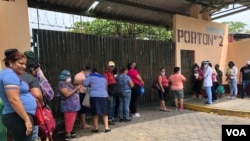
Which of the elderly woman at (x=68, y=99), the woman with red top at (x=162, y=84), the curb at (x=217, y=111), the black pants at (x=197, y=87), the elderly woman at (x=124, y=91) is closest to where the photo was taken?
the elderly woman at (x=68, y=99)

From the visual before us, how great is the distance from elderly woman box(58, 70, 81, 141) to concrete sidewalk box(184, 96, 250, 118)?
5.32 m

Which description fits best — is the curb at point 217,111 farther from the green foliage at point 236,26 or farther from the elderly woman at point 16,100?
the green foliage at point 236,26

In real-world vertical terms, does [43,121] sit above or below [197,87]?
above

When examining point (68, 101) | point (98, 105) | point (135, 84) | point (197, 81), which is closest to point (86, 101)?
Answer: point (98, 105)

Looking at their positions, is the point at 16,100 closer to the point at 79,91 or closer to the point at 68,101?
the point at 68,101

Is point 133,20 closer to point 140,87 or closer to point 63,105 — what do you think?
point 140,87

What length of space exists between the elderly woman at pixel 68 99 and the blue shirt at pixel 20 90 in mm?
3235

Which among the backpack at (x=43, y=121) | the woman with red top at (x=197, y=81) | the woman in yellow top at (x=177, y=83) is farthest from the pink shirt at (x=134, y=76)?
the backpack at (x=43, y=121)

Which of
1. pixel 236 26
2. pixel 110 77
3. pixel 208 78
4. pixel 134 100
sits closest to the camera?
pixel 110 77

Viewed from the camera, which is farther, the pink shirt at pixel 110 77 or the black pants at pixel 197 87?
the black pants at pixel 197 87

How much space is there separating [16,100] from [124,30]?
16646 mm

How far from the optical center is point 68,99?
7.31 m

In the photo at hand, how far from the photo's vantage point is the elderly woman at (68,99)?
723cm

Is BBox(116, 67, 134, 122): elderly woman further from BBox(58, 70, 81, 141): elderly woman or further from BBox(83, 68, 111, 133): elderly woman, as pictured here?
BBox(58, 70, 81, 141): elderly woman
